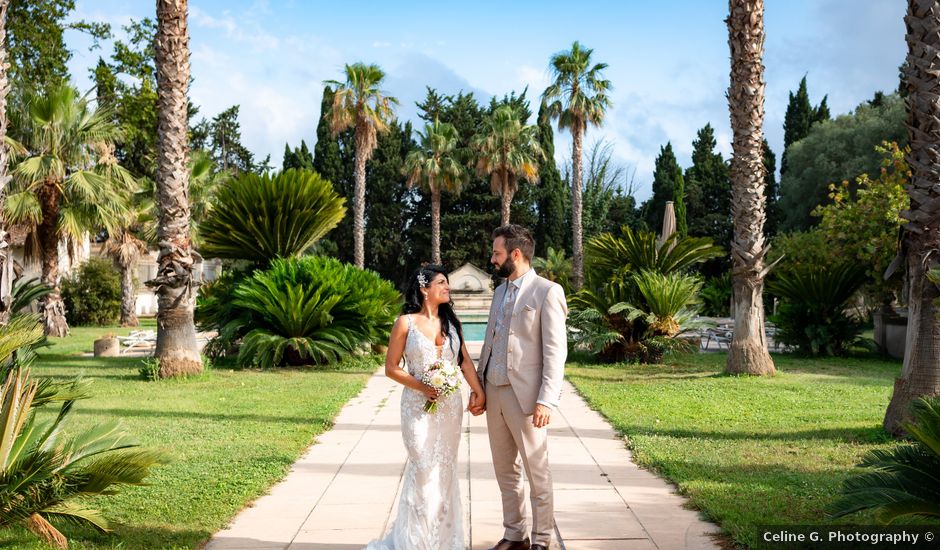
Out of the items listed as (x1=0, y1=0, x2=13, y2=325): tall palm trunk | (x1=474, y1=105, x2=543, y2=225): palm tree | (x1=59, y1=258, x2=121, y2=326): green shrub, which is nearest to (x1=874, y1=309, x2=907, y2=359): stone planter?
(x1=0, y1=0, x2=13, y2=325): tall palm trunk

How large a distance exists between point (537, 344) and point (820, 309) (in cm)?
1354

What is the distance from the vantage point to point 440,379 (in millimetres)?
4527

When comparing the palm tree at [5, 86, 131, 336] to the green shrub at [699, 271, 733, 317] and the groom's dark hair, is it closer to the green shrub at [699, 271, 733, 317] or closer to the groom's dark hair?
the groom's dark hair

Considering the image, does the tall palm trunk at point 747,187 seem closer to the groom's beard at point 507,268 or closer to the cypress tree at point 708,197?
the groom's beard at point 507,268

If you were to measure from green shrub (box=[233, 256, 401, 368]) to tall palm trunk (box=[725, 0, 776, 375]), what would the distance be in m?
6.59

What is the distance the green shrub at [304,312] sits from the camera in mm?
14547

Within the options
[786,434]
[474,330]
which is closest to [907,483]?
[786,434]

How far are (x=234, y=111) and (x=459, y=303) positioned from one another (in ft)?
86.1

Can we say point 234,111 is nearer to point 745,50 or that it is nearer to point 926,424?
point 745,50

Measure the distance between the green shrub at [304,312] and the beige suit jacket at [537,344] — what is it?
404 inches

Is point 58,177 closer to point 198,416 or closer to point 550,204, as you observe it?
point 198,416

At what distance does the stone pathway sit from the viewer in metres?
4.91

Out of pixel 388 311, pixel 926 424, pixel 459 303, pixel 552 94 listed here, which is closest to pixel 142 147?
pixel 459 303

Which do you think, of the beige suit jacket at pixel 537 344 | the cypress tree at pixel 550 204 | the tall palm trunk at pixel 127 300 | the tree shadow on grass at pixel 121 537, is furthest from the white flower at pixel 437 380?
the cypress tree at pixel 550 204
